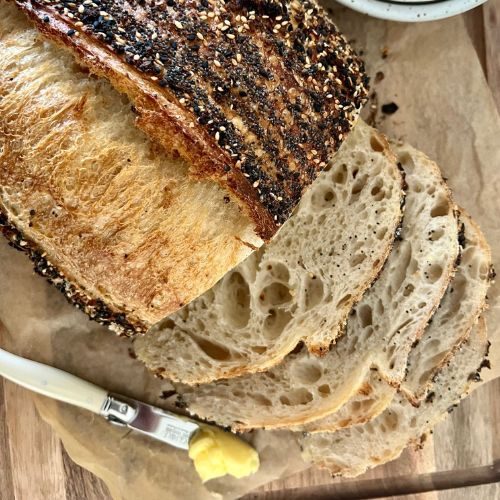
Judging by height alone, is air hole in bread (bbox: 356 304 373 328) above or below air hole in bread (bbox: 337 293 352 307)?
below

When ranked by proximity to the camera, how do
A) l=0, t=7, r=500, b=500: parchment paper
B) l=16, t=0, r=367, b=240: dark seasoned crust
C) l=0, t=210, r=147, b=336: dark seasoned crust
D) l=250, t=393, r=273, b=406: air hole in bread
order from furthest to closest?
l=0, t=7, r=500, b=500: parchment paper, l=250, t=393, r=273, b=406: air hole in bread, l=0, t=210, r=147, b=336: dark seasoned crust, l=16, t=0, r=367, b=240: dark seasoned crust

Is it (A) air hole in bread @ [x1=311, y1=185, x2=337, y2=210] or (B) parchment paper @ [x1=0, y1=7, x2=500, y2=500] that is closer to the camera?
(A) air hole in bread @ [x1=311, y1=185, x2=337, y2=210]

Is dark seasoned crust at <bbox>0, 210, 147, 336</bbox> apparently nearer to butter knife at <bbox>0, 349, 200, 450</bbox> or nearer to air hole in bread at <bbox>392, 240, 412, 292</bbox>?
butter knife at <bbox>0, 349, 200, 450</bbox>

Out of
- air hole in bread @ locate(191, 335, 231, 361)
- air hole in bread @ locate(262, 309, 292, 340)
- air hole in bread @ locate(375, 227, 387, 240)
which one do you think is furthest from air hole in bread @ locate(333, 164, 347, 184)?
air hole in bread @ locate(191, 335, 231, 361)

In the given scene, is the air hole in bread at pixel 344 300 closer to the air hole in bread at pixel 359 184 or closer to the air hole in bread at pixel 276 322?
the air hole in bread at pixel 276 322

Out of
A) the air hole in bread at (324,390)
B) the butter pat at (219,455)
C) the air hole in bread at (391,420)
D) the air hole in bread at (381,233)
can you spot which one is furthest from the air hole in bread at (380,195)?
the butter pat at (219,455)

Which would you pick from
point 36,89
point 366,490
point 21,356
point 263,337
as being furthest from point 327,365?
point 36,89
